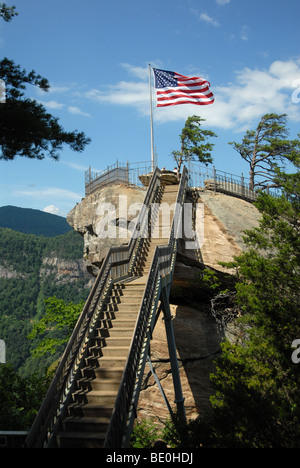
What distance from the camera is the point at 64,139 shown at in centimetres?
1212

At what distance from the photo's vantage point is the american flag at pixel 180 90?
17.8 metres

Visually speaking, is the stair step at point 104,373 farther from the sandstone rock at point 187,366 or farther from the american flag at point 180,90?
the american flag at point 180,90

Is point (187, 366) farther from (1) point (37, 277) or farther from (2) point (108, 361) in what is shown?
(1) point (37, 277)

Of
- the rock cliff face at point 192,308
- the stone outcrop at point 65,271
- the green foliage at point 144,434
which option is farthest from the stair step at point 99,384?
the stone outcrop at point 65,271

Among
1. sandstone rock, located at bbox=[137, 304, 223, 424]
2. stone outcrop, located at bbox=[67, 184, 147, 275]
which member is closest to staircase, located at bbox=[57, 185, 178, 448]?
stone outcrop, located at bbox=[67, 184, 147, 275]

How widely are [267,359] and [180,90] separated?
12.0 metres

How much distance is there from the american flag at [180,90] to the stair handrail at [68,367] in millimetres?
9032

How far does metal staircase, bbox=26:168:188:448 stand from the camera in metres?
6.77

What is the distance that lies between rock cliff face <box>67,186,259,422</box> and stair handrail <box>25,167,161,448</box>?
5.59 meters

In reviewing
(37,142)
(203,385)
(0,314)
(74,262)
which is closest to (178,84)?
(37,142)

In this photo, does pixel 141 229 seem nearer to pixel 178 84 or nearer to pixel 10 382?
pixel 10 382

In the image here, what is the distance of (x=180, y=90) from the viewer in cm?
1808

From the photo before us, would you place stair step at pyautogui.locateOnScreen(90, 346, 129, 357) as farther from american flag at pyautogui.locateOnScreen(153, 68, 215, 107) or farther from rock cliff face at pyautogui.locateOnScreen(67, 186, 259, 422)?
american flag at pyautogui.locateOnScreen(153, 68, 215, 107)

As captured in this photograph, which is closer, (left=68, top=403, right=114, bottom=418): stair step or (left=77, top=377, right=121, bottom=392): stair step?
(left=68, top=403, right=114, bottom=418): stair step
